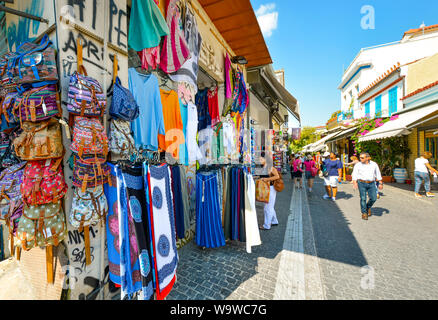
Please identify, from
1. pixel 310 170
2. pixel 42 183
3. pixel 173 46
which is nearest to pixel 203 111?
pixel 173 46

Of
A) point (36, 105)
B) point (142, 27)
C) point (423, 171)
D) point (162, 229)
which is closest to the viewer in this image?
point (36, 105)

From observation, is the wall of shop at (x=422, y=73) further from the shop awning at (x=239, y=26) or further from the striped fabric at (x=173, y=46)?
the striped fabric at (x=173, y=46)

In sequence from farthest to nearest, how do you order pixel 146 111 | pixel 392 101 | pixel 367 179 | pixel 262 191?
pixel 392 101 < pixel 367 179 < pixel 262 191 < pixel 146 111

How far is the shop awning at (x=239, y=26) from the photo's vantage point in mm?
3809

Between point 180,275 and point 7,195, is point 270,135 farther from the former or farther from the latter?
point 7,195

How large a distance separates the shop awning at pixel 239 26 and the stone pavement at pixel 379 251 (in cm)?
506

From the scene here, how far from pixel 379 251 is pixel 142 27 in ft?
17.8

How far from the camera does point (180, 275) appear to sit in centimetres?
281

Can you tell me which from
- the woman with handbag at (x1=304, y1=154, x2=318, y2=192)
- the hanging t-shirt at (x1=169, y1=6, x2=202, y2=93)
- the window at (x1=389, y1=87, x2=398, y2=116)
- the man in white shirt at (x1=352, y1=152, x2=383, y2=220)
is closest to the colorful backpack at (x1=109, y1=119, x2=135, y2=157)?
the hanging t-shirt at (x1=169, y1=6, x2=202, y2=93)

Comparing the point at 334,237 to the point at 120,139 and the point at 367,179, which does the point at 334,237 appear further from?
the point at 120,139

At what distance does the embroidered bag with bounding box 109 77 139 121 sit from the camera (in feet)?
6.32

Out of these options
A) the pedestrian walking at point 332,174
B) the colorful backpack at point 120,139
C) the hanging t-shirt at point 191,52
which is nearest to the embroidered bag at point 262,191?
the hanging t-shirt at point 191,52

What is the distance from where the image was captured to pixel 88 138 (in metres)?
1.60

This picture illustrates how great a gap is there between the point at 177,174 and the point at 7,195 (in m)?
1.86
